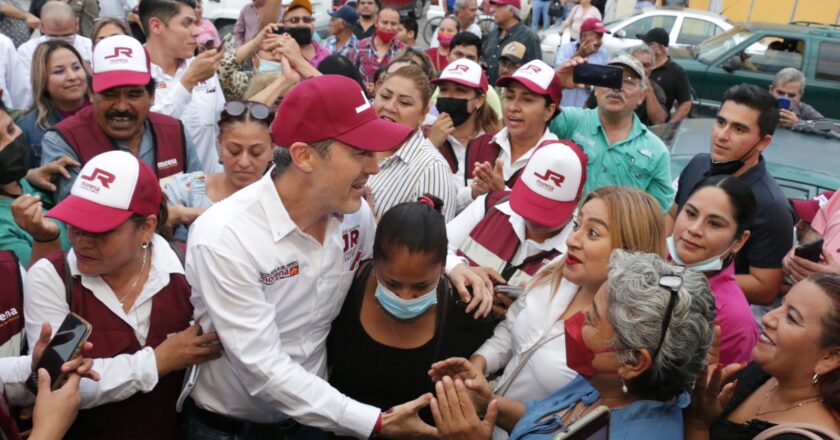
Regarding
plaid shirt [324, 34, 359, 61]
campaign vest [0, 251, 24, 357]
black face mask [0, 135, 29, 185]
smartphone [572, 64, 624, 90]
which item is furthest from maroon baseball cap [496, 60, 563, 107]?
plaid shirt [324, 34, 359, 61]

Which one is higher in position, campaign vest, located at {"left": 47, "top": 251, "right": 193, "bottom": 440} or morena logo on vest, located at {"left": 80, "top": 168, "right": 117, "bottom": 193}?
morena logo on vest, located at {"left": 80, "top": 168, "right": 117, "bottom": 193}

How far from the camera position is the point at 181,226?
3709 millimetres

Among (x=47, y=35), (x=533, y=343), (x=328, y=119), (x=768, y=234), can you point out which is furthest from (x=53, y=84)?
(x=768, y=234)

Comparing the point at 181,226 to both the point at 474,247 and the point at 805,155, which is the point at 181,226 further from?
the point at 805,155

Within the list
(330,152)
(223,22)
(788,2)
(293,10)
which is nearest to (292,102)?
(330,152)

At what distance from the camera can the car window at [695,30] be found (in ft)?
43.4

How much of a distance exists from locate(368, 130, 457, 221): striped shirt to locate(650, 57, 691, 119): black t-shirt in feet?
17.4

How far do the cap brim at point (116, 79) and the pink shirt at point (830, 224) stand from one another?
11.8 ft

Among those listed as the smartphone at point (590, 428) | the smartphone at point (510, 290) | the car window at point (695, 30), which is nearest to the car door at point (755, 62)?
the car window at point (695, 30)

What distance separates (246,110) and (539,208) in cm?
159

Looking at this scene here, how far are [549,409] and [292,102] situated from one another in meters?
1.36

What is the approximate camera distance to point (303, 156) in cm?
255

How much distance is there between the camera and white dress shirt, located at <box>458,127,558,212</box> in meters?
4.52

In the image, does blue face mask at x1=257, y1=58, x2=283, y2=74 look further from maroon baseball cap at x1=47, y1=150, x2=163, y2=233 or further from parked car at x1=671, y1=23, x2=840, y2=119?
parked car at x1=671, y1=23, x2=840, y2=119
